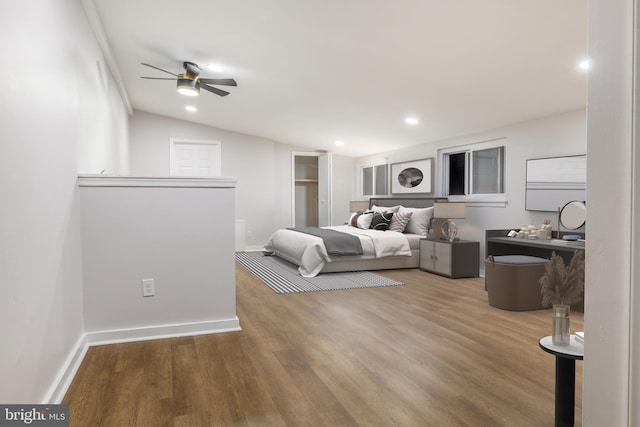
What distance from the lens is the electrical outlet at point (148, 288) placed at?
2.95 m

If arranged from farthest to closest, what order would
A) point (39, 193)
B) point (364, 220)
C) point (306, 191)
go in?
point (306, 191) → point (364, 220) → point (39, 193)

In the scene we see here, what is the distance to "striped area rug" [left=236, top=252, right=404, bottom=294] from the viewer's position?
184 inches

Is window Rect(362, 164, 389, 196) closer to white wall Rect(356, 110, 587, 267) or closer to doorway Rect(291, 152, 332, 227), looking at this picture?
doorway Rect(291, 152, 332, 227)

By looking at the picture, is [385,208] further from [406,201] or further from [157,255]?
[157,255]

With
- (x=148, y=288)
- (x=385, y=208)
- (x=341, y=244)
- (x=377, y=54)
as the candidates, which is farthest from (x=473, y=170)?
(x=148, y=288)

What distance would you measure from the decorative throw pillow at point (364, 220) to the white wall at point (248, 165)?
211cm

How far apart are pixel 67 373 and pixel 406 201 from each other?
5622mm

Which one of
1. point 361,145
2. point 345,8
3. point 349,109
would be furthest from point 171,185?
point 361,145

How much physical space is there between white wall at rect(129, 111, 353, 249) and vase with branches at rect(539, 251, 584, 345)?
695 centimetres

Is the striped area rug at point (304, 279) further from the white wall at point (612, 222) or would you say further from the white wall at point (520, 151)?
the white wall at point (612, 222)

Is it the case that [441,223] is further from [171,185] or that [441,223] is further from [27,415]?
[27,415]

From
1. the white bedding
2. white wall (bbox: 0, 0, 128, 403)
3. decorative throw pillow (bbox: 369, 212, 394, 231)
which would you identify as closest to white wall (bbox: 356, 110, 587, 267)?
the white bedding

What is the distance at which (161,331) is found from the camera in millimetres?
2984

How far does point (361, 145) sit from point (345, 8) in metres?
4.84
